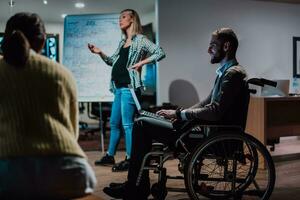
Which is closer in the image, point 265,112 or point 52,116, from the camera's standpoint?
point 52,116

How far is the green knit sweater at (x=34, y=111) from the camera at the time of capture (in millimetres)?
1313

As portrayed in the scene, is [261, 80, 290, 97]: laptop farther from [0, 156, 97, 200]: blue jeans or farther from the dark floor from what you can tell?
[0, 156, 97, 200]: blue jeans

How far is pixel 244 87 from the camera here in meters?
2.49

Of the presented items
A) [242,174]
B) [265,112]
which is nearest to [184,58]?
[265,112]

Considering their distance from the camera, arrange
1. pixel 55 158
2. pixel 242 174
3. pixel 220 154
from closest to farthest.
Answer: pixel 55 158 < pixel 220 154 < pixel 242 174

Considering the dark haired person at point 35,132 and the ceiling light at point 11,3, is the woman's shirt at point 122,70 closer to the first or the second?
the dark haired person at point 35,132

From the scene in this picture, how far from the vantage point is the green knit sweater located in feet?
4.31

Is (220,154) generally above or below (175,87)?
below

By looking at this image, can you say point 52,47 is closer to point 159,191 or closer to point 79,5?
point 79,5

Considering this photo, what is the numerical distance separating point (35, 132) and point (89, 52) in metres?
3.35

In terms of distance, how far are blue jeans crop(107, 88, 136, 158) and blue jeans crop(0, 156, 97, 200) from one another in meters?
2.42

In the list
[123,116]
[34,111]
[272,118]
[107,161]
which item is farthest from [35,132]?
[272,118]

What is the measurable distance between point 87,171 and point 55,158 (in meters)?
0.11

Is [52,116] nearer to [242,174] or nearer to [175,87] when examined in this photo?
[242,174]
